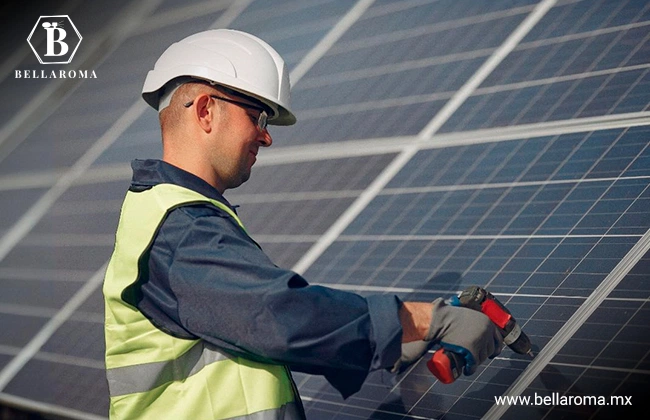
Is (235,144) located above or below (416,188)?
above

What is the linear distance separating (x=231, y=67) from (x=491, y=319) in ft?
4.35

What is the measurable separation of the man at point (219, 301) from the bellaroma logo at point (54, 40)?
4.64 metres

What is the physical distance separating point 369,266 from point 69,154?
→ 13.9 feet

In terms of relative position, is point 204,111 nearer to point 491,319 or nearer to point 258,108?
point 258,108

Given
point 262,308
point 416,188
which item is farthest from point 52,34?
point 262,308

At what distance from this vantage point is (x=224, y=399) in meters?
3.78

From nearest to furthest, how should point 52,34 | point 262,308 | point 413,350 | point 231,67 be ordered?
1. point 262,308
2. point 413,350
3. point 231,67
4. point 52,34

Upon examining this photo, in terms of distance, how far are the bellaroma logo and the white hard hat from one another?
4.59 metres

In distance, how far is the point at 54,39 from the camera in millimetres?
8617

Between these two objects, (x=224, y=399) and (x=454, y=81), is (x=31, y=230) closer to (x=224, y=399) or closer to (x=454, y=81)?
(x=454, y=81)

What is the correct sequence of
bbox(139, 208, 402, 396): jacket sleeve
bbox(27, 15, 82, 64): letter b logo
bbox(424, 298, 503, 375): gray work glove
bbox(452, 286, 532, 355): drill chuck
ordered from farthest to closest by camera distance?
1. bbox(27, 15, 82, 64): letter b logo
2. bbox(452, 286, 532, 355): drill chuck
3. bbox(424, 298, 503, 375): gray work glove
4. bbox(139, 208, 402, 396): jacket sleeve

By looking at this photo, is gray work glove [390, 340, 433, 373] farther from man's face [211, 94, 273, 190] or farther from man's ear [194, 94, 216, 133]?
man's ear [194, 94, 216, 133]

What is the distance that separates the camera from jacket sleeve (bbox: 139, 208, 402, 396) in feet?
11.6

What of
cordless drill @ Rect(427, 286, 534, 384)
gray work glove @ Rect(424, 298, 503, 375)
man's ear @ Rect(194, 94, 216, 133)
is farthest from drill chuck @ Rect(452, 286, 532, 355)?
man's ear @ Rect(194, 94, 216, 133)
